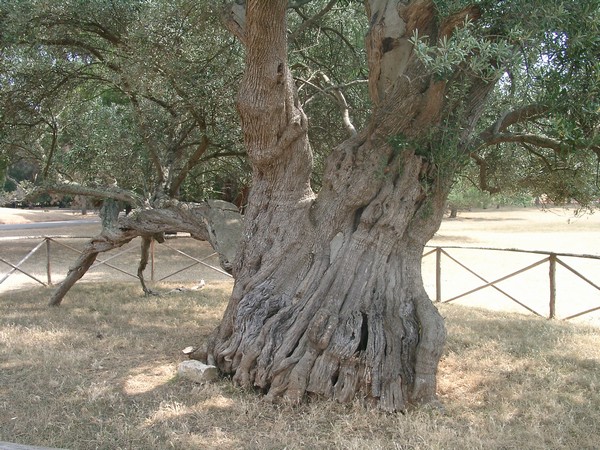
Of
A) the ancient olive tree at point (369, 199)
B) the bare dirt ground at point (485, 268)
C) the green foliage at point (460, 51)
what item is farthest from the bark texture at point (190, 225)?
the bare dirt ground at point (485, 268)

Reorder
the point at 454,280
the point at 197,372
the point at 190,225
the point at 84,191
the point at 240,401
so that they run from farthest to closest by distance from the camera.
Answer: the point at 454,280
the point at 84,191
the point at 190,225
the point at 197,372
the point at 240,401

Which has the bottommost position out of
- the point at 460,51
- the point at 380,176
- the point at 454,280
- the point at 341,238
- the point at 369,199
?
the point at 454,280

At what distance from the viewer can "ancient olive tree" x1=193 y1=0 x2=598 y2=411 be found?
4371 millimetres

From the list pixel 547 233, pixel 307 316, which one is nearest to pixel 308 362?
pixel 307 316

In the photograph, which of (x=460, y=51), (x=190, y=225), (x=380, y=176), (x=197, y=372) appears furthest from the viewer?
(x=190, y=225)

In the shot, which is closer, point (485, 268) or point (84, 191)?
point (84, 191)

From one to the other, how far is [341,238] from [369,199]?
477 mm

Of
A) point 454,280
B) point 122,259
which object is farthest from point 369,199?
point 122,259

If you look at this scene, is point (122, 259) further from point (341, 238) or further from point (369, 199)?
point (369, 199)

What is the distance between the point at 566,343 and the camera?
6.87 meters

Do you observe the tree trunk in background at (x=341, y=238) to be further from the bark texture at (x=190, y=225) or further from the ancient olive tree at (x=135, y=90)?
the ancient olive tree at (x=135, y=90)

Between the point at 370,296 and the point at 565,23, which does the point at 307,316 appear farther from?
the point at 565,23

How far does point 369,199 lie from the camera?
509 cm

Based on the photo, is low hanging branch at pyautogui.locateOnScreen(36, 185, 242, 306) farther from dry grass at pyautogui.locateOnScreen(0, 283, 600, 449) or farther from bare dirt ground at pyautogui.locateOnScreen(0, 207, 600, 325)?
bare dirt ground at pyautogui.locateOnScreen(0, 207, 600, 325)
